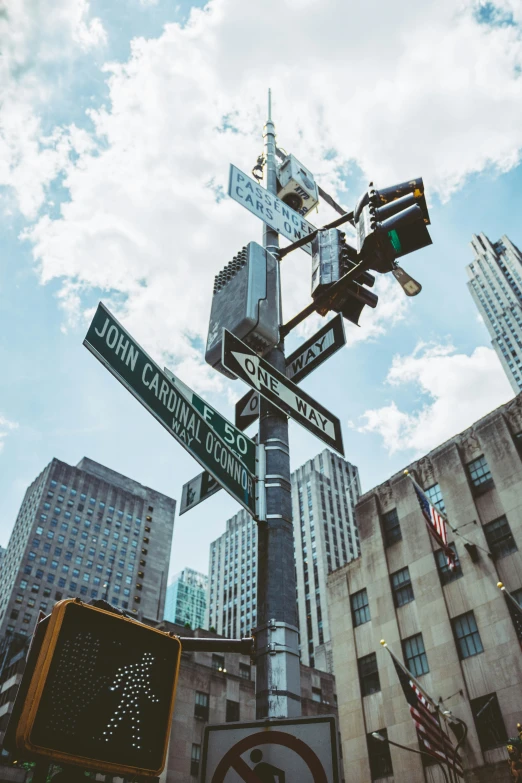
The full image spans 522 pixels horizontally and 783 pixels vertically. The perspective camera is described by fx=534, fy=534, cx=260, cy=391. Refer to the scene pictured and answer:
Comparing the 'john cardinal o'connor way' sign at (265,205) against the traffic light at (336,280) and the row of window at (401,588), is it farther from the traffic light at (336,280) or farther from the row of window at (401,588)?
the row of window at (401,588)

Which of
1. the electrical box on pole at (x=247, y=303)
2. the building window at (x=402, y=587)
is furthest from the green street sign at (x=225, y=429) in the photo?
the building window at (x=402, y=587)

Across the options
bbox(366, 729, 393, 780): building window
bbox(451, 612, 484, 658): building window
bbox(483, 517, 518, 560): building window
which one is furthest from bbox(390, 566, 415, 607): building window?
bbox(366, 729, 393, 780): building window

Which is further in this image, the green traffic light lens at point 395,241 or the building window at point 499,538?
the building window at point 499,538

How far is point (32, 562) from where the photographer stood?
107938mm

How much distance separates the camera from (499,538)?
25781 millimetres

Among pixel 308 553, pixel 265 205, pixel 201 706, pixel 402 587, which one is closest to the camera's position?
pixel 265 205

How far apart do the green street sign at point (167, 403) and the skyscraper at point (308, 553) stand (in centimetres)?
10227

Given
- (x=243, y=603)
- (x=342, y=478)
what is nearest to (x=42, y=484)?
(x=243, y=603)

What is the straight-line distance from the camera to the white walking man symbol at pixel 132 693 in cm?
240

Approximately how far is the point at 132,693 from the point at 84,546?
126 metres

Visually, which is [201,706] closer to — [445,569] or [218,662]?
[218,662]

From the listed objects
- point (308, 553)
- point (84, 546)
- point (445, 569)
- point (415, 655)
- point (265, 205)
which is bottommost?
point (265, 205)

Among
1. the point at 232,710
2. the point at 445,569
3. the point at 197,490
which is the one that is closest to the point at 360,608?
the point at 445,569

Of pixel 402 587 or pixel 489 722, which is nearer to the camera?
pixel 489 722
